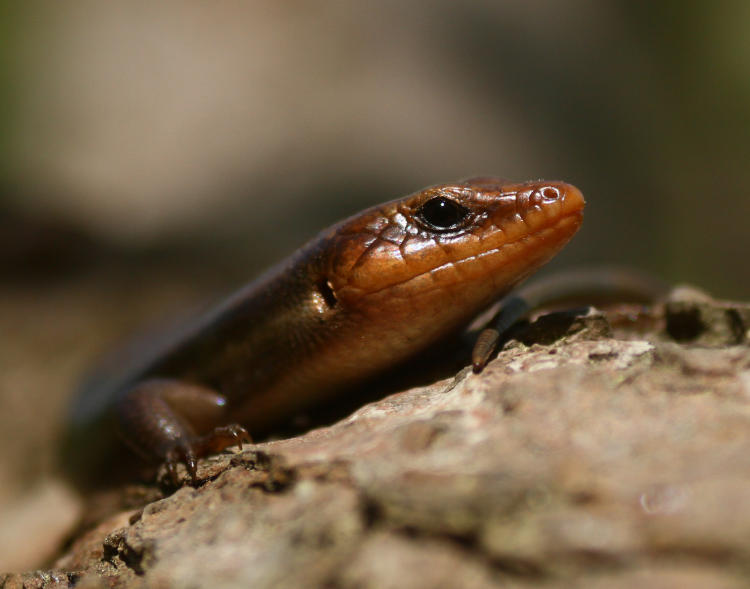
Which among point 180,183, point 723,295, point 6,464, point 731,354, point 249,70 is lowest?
point 723,295

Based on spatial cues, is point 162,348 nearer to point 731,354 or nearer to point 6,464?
point 6,464

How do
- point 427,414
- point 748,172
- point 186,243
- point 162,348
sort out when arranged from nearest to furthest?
point 427,414
point 162,348
point 186,243
point 748,172

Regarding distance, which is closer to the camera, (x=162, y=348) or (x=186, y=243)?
(x=162, y=348)

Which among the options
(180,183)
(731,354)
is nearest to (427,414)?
(731,354)

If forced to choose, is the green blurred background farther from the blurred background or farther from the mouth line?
the mouth line

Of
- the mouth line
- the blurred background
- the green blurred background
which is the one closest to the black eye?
the mouth line

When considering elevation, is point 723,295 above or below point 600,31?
below
